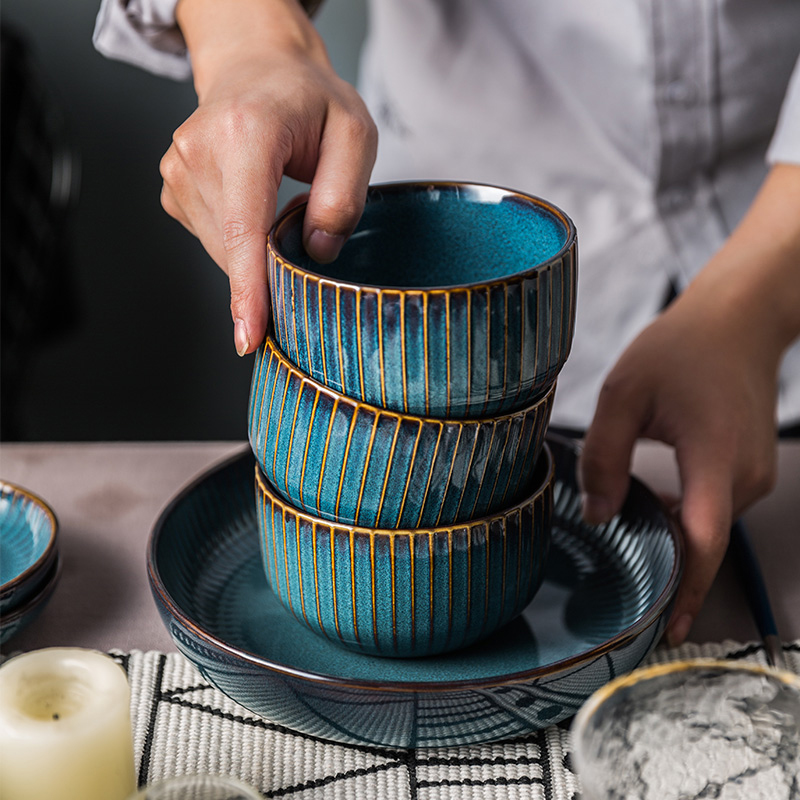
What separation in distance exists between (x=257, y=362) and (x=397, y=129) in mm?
584

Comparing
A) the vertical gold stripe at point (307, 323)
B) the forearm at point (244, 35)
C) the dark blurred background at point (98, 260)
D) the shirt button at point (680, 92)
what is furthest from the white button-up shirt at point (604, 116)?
the dark blurred background at point (98, 260)

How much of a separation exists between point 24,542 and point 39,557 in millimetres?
48

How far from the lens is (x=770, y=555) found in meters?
0.64

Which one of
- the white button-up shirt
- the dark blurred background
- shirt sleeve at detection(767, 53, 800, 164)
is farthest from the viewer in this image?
the dark blurred background

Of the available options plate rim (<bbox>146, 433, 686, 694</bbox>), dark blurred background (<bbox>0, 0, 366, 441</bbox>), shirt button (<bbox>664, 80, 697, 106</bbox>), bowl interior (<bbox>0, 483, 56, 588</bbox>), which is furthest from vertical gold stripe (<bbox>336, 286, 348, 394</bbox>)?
dark blurred background (<bbox>0, 0, 366, 441</bbox>)

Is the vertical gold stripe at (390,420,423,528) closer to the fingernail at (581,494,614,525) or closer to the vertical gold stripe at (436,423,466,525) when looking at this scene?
the vertical gold stripe at (436,423,466,525)

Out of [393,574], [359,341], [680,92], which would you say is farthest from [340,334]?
[680,92]

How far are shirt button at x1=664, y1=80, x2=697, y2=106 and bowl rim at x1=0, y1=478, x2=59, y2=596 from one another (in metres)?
0.66

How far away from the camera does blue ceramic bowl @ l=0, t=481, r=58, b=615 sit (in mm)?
533

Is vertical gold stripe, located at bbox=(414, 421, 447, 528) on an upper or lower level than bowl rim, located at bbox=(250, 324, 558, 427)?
lower

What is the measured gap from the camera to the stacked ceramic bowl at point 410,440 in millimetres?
425

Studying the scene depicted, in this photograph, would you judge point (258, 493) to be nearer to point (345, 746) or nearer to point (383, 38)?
point (345, 746)

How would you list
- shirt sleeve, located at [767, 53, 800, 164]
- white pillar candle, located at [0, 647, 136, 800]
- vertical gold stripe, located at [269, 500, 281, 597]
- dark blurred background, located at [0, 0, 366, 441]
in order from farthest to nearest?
dark blurred background, located at [0, 0, 366, 441], shirt sleeve, located at [767, 53, 800, 164], vertical gold stripe, located at [269, 500, 281, 597], white pillar candle, located at [0, 647, 136, 800]

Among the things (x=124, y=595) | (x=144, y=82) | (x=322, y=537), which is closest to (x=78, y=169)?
(x=144, y=82)
